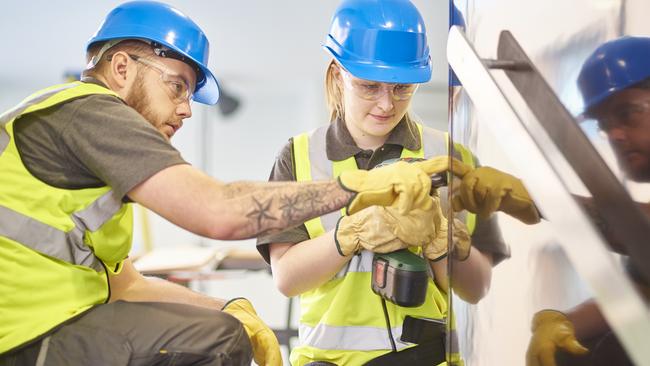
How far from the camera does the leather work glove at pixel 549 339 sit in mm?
816

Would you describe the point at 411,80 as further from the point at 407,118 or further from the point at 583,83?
the point at 583,83

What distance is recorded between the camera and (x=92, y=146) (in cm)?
107

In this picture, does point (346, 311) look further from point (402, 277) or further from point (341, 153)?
point (341, 153)

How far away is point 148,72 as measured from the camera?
4.33 ft

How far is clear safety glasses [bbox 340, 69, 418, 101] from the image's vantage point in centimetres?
153

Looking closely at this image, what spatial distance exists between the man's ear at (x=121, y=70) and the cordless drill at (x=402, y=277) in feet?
1.71

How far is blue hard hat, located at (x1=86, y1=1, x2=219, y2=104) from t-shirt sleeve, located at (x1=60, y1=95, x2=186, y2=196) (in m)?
0.29

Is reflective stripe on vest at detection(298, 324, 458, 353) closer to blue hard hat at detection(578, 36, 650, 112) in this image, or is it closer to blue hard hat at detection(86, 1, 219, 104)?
blue hard hat at detection(86, 1, 219, 104)

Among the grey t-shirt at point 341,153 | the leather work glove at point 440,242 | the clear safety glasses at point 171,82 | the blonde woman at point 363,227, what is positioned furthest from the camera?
the grey t-shirt at point 341,153

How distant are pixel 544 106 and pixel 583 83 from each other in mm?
52

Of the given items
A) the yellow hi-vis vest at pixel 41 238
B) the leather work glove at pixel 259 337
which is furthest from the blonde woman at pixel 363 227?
the yellow hi-vis vest at pixel 41 238

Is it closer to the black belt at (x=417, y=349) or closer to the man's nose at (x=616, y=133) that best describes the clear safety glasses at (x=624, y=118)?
the man's nose at (x=616, y=133)

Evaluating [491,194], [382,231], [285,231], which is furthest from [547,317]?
[285,231]

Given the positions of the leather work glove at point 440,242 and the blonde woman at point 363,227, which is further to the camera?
the blonde woman at point 363,227
